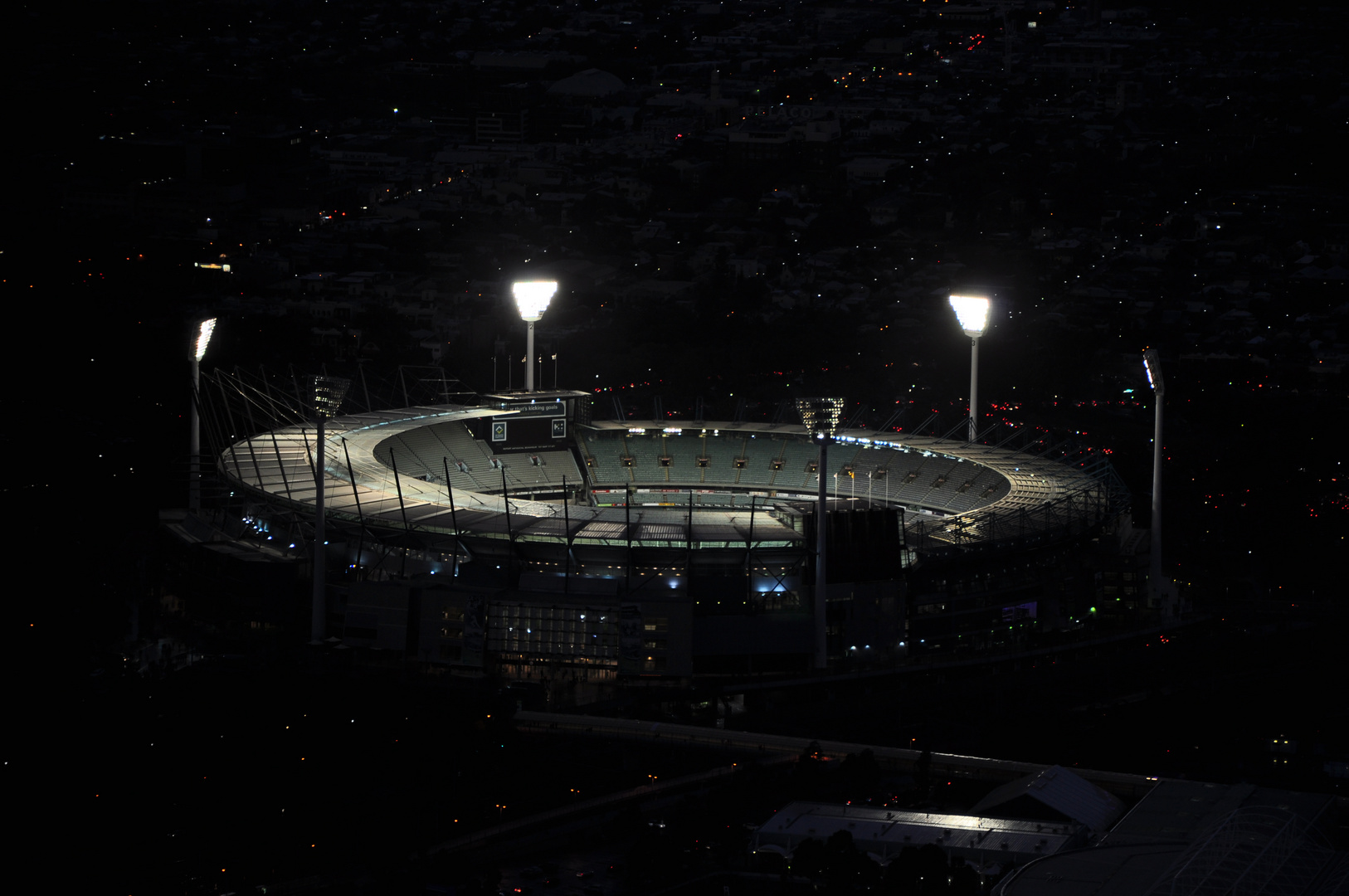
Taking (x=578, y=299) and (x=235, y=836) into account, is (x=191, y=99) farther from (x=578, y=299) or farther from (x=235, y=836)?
(x=235, y=836)

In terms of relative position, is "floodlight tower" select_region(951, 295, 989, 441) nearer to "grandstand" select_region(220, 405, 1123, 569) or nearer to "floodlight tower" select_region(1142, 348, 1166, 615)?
"grandstand" select_region(220, 405, 1123, 569)

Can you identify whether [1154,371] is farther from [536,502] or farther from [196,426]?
[196,426]

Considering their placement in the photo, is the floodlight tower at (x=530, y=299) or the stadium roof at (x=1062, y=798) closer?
the stadium roof at (x=1062, y=798)

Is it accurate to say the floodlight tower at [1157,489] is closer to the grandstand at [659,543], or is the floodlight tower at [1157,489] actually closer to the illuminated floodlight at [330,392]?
the grandstand at [659,543]

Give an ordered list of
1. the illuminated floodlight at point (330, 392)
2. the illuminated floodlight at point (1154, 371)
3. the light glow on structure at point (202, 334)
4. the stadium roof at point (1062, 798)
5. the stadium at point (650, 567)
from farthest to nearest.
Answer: the illuminated floodlight at point (330, 392) < the light glow on structure at point (202, 334) < the illuminated floodlight at point (1154, 371) < the stadium at point (650, 567) < the stadium roof at point (1062, 798)

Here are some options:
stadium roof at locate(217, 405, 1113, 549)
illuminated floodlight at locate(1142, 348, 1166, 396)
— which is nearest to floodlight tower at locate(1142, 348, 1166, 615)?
illuminated floodlight at locate(1142, 348, 1166, 396)

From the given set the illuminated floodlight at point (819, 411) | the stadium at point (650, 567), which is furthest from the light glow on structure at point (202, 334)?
the illuminated floodlight at point (819, 411)

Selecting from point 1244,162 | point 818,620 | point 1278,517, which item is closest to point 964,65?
point 1244,162
